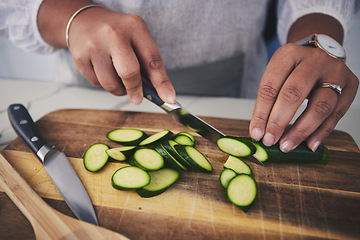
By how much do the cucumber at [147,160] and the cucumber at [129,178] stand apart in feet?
0.11

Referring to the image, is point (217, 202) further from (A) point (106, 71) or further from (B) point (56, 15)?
(B) point (56, 15)

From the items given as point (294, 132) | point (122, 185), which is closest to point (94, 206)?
point (122, 185)

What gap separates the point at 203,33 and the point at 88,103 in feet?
3.23

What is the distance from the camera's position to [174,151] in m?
1.30

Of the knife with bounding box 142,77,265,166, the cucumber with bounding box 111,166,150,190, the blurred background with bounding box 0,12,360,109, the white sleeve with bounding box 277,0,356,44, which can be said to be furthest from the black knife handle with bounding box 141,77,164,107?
the blurred background with bounding box 0,12,360,109

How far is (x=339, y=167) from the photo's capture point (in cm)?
132

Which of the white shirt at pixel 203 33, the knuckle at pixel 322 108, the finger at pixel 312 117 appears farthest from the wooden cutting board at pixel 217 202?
the white shirt at pixel 203 33

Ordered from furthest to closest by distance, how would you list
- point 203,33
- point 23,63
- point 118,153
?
point 23,63
point 203,33
point 118,153

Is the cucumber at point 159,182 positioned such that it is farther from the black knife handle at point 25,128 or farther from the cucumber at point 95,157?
the black knife handle at point 25,128

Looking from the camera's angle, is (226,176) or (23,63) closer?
(226,176)

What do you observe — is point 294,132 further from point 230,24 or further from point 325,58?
point 230,24

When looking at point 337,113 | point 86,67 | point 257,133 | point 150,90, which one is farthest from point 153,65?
point 337,113

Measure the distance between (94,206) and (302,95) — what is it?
40.9 inches

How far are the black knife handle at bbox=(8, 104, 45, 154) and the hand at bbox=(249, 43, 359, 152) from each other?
105 cm
